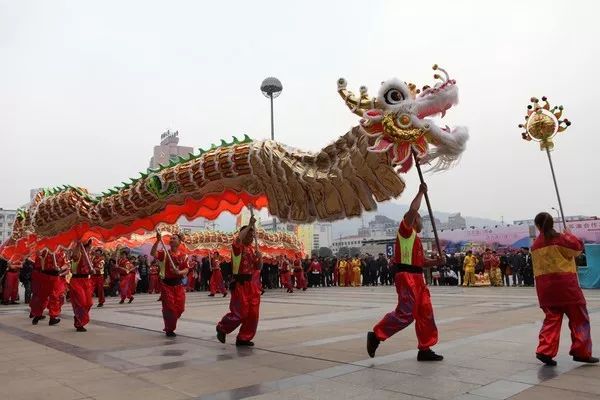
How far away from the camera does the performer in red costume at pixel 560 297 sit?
4.32 m

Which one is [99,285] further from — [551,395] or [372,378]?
[551,395]

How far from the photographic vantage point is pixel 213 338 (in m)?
6.44

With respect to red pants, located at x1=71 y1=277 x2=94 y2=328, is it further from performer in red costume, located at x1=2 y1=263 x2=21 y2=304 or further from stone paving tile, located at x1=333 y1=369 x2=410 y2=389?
performer in red costume, located at x1=2 y1=263 x2=21 y2=304

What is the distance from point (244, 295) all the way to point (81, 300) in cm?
318

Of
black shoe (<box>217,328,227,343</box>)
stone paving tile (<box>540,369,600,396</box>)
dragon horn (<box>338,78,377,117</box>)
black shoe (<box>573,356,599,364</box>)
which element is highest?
dragon horn (<box>338,78,377,117</box>)

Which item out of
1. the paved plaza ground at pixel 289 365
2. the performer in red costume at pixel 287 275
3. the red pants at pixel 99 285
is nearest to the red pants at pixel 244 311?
the paved plaza ground at pixel 289 365

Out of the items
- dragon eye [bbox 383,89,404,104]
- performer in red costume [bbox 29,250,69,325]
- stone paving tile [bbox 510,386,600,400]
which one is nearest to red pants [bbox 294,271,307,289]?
performer in red costume [bbox 29,250,69,325]

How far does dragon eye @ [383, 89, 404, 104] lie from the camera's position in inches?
179

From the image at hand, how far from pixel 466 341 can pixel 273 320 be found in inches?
141

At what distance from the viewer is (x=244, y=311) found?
225 inches

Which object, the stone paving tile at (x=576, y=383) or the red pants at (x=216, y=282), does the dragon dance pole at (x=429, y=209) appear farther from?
the red pants at (x=216, y=282)

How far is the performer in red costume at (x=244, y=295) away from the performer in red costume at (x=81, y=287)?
278 cm

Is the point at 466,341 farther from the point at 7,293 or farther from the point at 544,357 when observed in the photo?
the point at 7,293

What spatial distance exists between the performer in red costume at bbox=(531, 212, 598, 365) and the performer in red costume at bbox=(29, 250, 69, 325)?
7.44 meters
